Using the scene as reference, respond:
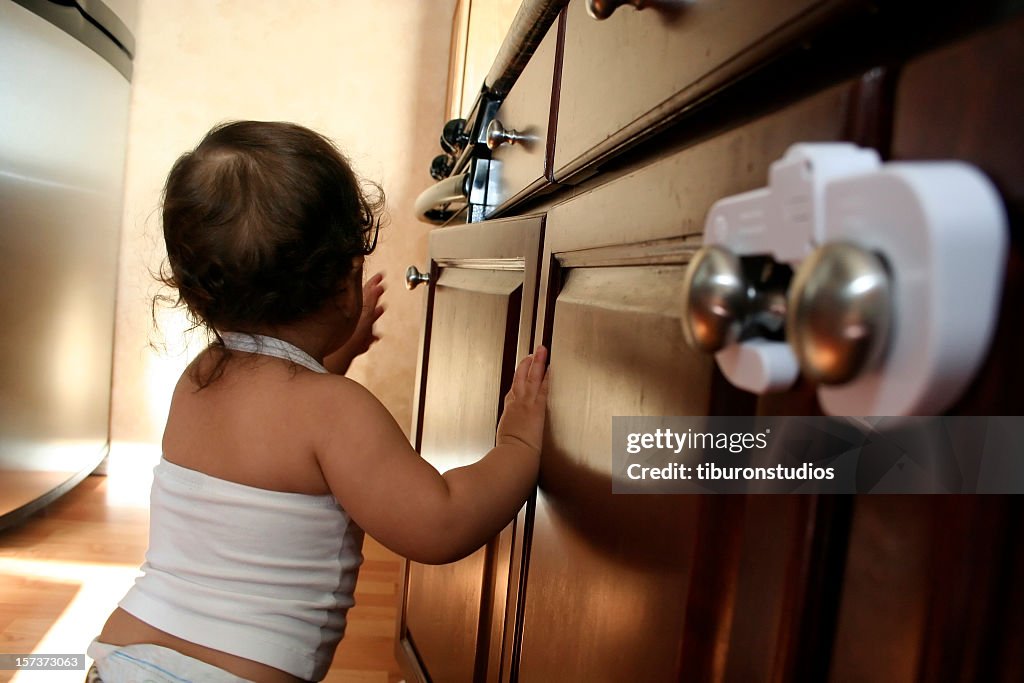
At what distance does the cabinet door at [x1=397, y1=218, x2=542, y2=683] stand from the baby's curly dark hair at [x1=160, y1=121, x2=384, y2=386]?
172 millimetres

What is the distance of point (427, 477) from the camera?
2.34 feet

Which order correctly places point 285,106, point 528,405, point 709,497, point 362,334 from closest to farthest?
point 709,497, point 528,405, point 362,334, point 285,106

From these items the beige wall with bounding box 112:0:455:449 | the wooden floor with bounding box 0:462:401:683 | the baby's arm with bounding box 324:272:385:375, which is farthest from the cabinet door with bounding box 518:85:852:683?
the beige wall with bounding box 112:0:455:449

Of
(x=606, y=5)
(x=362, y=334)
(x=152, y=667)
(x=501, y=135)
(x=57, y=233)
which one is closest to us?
(x=606, y=5)

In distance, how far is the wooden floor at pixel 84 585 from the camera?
146 cm

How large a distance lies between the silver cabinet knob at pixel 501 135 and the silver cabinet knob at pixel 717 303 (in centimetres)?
64

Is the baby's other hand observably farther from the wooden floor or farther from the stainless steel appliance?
the stainless steel appliance

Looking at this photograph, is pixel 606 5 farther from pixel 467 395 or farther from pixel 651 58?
pixel 467 395

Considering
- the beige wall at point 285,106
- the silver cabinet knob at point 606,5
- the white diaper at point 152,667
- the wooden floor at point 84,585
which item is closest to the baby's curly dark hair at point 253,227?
the white diaper at point 152,667

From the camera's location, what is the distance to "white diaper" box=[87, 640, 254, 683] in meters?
0.73

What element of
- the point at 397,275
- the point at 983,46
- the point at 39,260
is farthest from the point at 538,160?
the point at 397,275

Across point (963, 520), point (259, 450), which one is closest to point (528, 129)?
point (259, 450)

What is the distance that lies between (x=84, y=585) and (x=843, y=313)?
1.95 meters

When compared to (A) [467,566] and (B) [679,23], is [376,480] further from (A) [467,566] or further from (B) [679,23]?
(B) [679,23]
